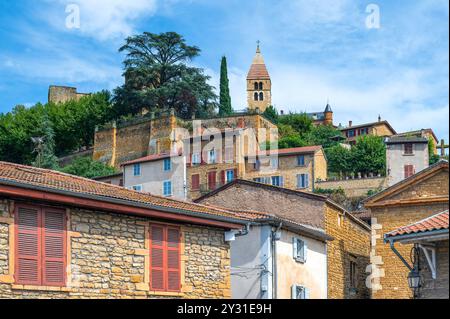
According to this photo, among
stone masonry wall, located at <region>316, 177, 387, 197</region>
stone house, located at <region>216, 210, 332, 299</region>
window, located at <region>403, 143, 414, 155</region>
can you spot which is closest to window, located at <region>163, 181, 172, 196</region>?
stone masonry wall, located at <region>316, 177, 387, 197</region>

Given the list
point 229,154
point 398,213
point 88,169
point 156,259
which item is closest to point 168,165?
point 229,154

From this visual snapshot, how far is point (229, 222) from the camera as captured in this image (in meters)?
22.5

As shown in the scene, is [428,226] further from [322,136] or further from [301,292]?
[322,136]

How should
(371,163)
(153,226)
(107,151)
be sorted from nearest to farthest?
(153,226)
(371,163)
(107,151)

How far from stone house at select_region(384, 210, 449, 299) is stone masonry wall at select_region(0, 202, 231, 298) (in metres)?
5.04

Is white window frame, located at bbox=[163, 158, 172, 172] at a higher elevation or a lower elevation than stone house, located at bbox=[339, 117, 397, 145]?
lower

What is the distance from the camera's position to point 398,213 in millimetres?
32156

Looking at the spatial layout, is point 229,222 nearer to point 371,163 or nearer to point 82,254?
point 82,254

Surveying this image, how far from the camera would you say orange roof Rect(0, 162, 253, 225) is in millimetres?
18828

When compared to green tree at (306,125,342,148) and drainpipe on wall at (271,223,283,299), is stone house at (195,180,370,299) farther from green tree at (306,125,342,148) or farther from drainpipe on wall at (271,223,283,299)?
green tree at (306,125,342,148)

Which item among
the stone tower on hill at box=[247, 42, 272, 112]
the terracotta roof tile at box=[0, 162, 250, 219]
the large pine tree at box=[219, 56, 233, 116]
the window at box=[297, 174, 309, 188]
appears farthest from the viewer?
the stone tower on hill at box=[247, 42, 272, 112]
